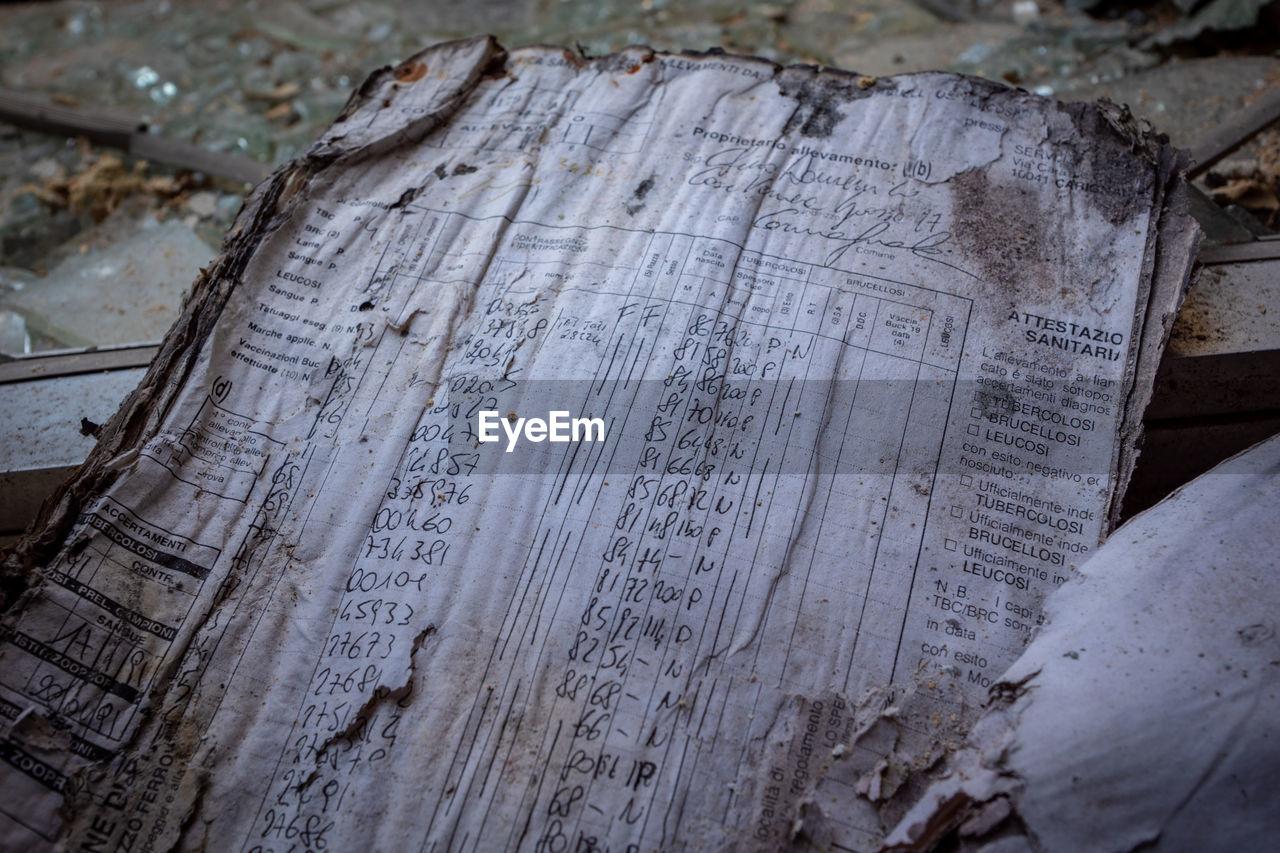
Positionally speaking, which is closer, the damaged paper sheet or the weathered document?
the damaged paper sheet

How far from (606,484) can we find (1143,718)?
0.64 metres

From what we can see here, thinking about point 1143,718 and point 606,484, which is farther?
point 606,484

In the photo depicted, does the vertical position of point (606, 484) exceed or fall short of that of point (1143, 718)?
it exceeds it

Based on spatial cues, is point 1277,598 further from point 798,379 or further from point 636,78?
point 636,78

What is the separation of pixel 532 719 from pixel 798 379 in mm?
551

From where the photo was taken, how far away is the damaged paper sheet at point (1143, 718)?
809 millimetres

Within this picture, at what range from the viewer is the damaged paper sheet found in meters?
0.81

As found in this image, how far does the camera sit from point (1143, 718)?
84 centimetres

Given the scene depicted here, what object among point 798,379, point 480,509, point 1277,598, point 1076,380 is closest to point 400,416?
point 480,509

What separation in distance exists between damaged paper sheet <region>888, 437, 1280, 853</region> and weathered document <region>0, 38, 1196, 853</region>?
2.9 inches

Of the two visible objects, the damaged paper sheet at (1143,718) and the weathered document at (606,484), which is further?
the weathered document at (606,484)

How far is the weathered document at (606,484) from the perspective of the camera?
→ 3.09ft

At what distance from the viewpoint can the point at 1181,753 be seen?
2.69 feet

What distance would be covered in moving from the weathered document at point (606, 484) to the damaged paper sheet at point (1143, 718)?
74 mm
